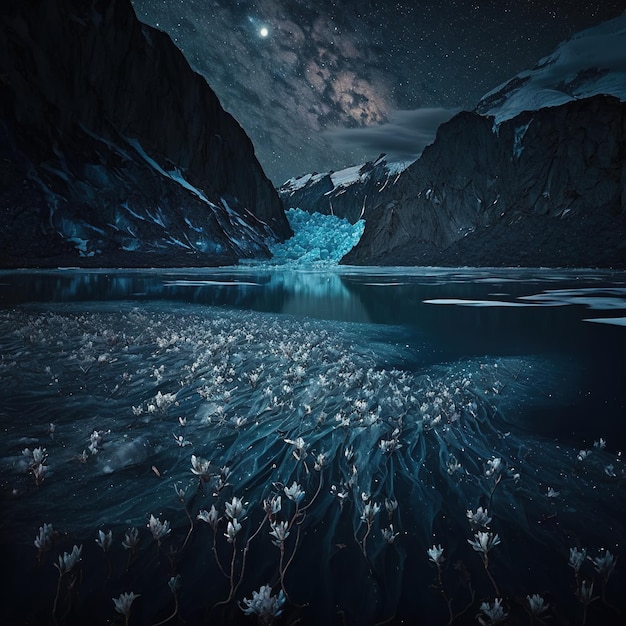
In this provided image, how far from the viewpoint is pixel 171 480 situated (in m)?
4.94

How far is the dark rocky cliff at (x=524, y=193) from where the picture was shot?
141 meters

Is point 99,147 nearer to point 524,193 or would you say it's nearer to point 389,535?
Answer: point 389,535

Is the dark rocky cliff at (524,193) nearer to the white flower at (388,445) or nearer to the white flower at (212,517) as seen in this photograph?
the white flower at (388,445)

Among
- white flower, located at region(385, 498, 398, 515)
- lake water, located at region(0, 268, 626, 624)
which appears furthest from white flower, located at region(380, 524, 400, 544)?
white flower, located at region(385, 498, 398, 515)

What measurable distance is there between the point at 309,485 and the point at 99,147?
17292 centimetres

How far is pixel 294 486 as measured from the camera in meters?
3.99

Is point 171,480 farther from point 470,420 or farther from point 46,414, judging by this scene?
point 470,420

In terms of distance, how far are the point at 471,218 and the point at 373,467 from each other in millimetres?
193251

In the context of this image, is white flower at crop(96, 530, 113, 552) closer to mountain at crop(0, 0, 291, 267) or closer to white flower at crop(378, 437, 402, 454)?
white flower at crop(378, 437, 402, 454)

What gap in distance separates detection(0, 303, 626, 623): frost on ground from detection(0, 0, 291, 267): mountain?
113785 millimetres

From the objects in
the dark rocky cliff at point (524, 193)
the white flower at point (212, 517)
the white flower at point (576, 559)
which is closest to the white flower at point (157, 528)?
the white flower at point (212, 517)

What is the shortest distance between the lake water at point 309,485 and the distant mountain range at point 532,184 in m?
147

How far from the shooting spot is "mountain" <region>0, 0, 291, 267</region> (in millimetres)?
112250

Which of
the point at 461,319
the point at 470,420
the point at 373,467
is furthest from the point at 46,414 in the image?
the point at 461,319
